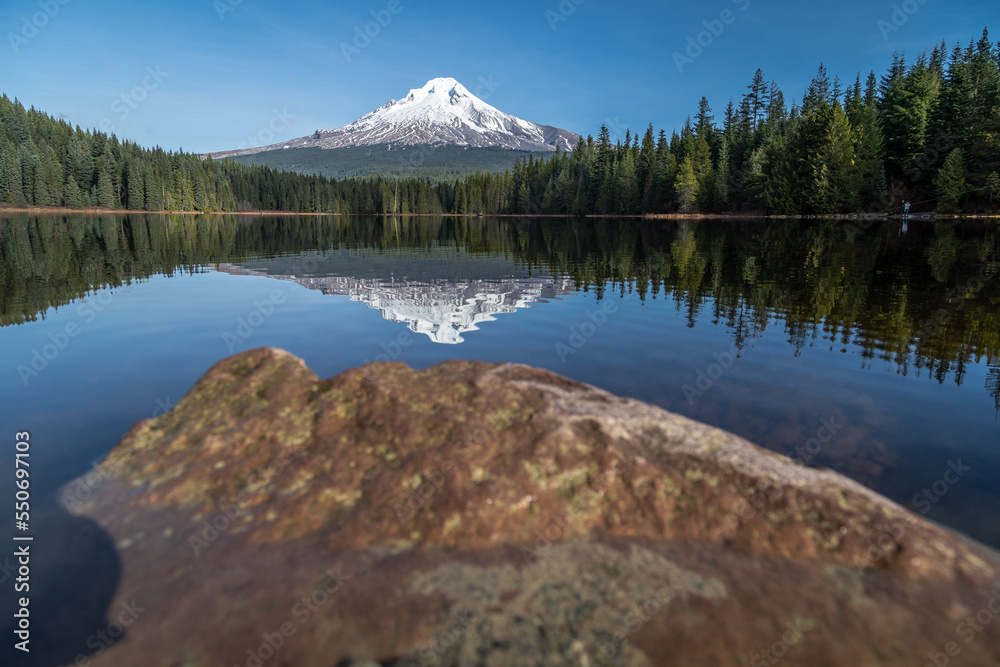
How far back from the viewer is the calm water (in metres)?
6.65

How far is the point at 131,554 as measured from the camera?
386cm

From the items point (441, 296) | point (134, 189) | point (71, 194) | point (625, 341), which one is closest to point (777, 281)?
point (625, 341)

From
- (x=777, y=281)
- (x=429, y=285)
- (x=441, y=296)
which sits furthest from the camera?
(x=429, y=285)

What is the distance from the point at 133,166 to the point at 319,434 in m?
156

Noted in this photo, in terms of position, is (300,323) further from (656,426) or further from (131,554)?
(656,426)

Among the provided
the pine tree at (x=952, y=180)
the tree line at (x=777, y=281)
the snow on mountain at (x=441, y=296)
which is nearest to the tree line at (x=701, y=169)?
the pine tree at (x=952, y=180)

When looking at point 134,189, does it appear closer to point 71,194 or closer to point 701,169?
point 71,194

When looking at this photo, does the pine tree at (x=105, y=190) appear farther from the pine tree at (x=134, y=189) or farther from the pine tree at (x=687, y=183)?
the pine tree at (x=687, y=183)

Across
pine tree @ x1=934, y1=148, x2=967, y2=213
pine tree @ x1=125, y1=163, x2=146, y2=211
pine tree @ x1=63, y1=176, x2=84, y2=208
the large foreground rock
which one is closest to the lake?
the large foreground rock

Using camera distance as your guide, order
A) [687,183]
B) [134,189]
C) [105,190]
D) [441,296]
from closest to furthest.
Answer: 1. [441,296]
2. [687,183]
3. [105,190]
4. [134,189]

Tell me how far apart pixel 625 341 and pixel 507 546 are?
8.67 meters

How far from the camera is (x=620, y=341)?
11.9 m

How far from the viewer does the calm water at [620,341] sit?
6.65 m

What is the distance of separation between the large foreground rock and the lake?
5.87 feet
